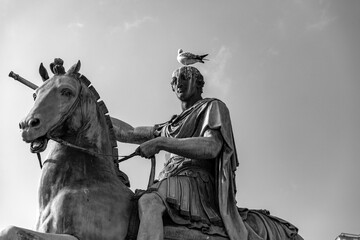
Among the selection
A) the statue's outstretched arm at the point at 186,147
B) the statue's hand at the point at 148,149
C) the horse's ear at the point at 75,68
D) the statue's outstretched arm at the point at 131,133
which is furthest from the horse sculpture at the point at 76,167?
the statue's outstretched arm at the point at 131,133

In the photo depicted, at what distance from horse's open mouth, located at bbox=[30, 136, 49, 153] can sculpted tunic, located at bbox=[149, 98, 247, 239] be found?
1.83 metres

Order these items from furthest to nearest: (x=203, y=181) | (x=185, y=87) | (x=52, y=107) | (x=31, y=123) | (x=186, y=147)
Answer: (x=185, y=87) → (x=203, y=181) → (x=186, y=147) → (x=52, y=107) → (x=31, y=123)

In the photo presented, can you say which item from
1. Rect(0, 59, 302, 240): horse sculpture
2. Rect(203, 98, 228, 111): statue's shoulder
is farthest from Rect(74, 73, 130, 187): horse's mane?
Rect(203, 98, 228, 111): statue's shoulder

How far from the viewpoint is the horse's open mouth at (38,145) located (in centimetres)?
1128

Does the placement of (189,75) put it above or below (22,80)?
above

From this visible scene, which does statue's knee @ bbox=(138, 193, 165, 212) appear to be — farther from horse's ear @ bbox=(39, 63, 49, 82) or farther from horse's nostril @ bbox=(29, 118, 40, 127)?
horse's ear @ bbox=(39, 63, 49, 82)

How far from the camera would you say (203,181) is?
12617 millimetres

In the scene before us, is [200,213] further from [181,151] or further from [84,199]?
[84,199]

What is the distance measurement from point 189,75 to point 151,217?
335 cm

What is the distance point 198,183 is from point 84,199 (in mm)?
2030

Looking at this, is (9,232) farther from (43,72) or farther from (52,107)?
(43,72)

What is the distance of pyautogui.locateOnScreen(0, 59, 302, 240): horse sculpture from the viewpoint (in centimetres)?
1117

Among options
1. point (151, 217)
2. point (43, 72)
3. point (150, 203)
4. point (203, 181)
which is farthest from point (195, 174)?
point (43, 72)

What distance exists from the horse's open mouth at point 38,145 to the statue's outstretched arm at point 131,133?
3138mm
